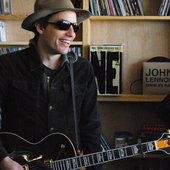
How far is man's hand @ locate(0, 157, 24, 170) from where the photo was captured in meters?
1.56

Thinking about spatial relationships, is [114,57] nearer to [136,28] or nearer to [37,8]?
[136,28]

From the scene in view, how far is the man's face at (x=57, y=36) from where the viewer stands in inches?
65.2

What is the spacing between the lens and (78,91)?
5.62ft

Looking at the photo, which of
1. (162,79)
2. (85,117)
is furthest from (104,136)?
(85,117)

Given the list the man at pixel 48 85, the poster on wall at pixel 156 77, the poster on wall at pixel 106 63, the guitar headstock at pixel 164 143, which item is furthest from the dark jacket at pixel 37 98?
the poster on wall at pixel 156 77

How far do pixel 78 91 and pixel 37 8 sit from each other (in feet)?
1.40

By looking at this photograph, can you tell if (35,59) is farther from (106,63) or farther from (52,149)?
(106,63)

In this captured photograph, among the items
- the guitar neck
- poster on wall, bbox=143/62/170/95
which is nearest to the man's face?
the guitar neck

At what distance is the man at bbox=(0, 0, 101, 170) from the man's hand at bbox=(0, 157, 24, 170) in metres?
0.15

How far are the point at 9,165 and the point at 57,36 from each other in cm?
58

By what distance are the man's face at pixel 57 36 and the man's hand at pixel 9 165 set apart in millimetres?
494

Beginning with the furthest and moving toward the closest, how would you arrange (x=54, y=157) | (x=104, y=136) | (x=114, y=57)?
(x=104, y=136) < (x=114, y=57) < (x=54, y=157)

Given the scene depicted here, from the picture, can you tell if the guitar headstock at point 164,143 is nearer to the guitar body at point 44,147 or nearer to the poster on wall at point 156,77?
the guitar body at point 44,147

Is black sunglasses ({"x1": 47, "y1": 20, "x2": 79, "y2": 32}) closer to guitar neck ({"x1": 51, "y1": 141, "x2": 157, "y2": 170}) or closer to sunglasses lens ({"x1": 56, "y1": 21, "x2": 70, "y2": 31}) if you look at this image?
sunglasses lens ({"x1": 56, "y1": 21, "x2": 70, "y2": 31})
